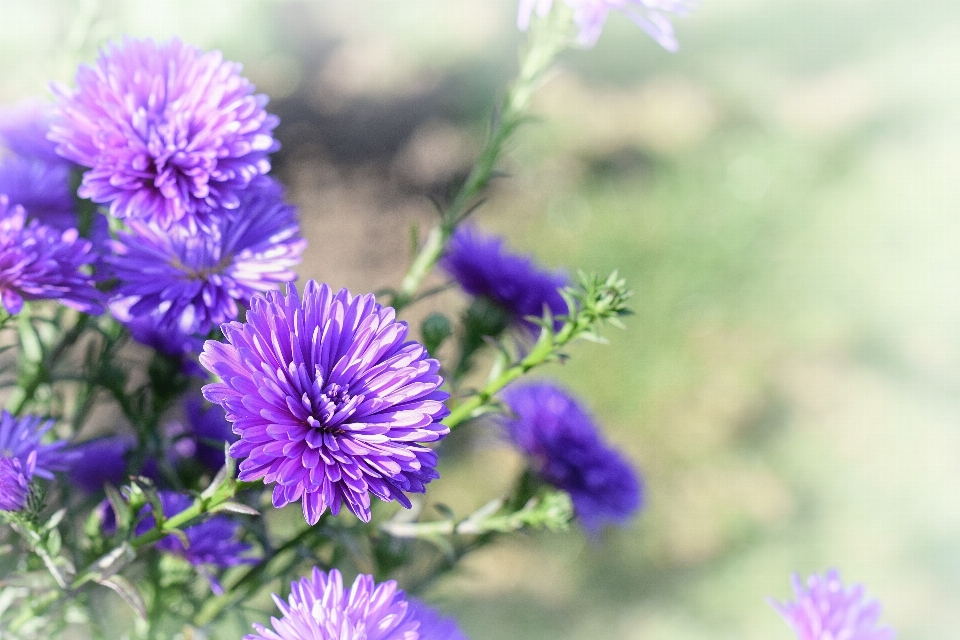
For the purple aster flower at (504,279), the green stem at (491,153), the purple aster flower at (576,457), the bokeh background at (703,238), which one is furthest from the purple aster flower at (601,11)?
the bokeh background at (703,238)

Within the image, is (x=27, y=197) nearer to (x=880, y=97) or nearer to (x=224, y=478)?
(x=224, y=478)

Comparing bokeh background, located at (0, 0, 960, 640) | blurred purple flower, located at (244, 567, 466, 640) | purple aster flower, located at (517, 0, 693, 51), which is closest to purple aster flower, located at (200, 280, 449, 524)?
blurred purple flower, located at (244, 567, 466, 640)

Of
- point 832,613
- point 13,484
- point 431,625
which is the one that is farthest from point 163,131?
point 832,613

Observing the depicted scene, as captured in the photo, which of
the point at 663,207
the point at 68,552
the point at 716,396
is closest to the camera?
the point at 68,552

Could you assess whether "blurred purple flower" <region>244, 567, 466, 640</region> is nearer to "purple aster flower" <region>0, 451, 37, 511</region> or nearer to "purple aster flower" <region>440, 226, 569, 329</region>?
"purple aster flower" <region>0, 451, 37, 511</region>

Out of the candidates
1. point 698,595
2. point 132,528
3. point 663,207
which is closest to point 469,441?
point 698,595

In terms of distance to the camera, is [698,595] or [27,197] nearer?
[27,197]

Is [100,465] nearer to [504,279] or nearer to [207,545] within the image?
[207,545]
